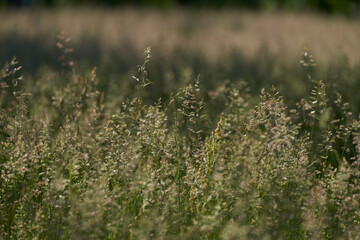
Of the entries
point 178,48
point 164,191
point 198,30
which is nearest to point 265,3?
point 198,30

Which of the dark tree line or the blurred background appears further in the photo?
the dark tree line

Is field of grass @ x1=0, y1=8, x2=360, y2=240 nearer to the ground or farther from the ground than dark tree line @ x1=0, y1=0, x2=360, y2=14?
nearer to the ground

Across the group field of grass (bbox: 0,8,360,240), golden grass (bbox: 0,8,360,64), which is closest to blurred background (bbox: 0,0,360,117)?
→ golden grass (bbox: 0,8,360,64)

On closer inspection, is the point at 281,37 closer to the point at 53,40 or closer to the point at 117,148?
the point at 53,40

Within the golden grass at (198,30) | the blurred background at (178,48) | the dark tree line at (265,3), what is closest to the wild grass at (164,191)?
the blurred background at (178,48)

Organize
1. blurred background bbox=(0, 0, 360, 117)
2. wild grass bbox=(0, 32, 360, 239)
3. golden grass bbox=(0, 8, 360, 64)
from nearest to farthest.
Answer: wild grass bbox=(0, 32, 360, 239) → blurred background bbox=(0, 0, 360, 117) → golden grass bbox=(0, 8, 360, 64)

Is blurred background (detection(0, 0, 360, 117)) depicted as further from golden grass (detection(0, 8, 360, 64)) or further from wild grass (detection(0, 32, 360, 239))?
wild grass (detection(0, 32, 360, 239))

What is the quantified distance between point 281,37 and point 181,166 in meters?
9.21

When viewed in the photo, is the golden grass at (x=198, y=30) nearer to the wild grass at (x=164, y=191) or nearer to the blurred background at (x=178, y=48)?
the blurred background at (x=178, y=48)

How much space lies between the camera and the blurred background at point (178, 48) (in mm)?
5012

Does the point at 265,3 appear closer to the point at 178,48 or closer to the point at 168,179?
the point at 178,48

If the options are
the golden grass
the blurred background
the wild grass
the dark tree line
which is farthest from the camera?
the dark tree line

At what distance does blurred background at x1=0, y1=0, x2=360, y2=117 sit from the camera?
197 inches

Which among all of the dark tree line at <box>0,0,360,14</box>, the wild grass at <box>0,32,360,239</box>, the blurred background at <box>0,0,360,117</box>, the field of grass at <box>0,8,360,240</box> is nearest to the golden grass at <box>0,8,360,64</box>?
the blurred background at <box>0,0,360,117</box>
